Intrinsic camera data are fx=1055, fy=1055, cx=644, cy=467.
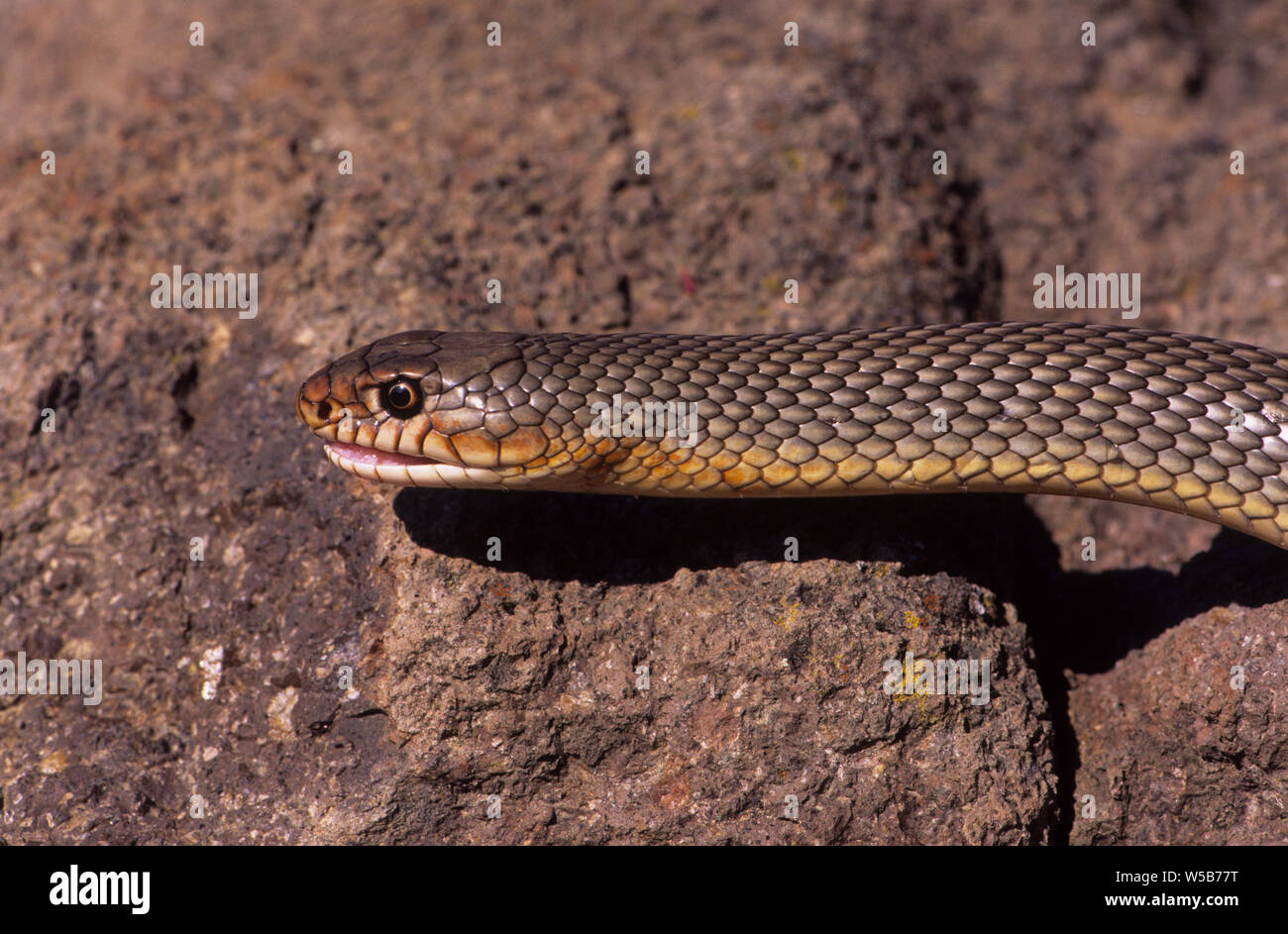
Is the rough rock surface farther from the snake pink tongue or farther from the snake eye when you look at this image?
the snake eye

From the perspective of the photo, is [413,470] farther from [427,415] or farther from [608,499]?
[608,499]

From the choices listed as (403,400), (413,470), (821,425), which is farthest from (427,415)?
(821,425)

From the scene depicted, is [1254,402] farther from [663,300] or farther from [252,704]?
[252,704]

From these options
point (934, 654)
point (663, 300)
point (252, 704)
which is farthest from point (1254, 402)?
point (252, 704)

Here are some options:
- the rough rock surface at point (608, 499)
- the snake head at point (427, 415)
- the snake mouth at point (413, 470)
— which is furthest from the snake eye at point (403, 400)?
the rough rock surface at point (608, 499)

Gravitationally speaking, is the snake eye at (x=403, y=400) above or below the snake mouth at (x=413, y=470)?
above

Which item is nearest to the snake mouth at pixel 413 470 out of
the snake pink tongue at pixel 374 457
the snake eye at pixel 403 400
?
the snake pink tongue at pixel 374 457

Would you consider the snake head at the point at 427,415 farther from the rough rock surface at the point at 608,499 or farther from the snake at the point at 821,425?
the rough rock surface at the point at 608,499

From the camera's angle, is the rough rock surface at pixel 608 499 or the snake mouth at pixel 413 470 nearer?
the rough rock surface at pixel 608 499
